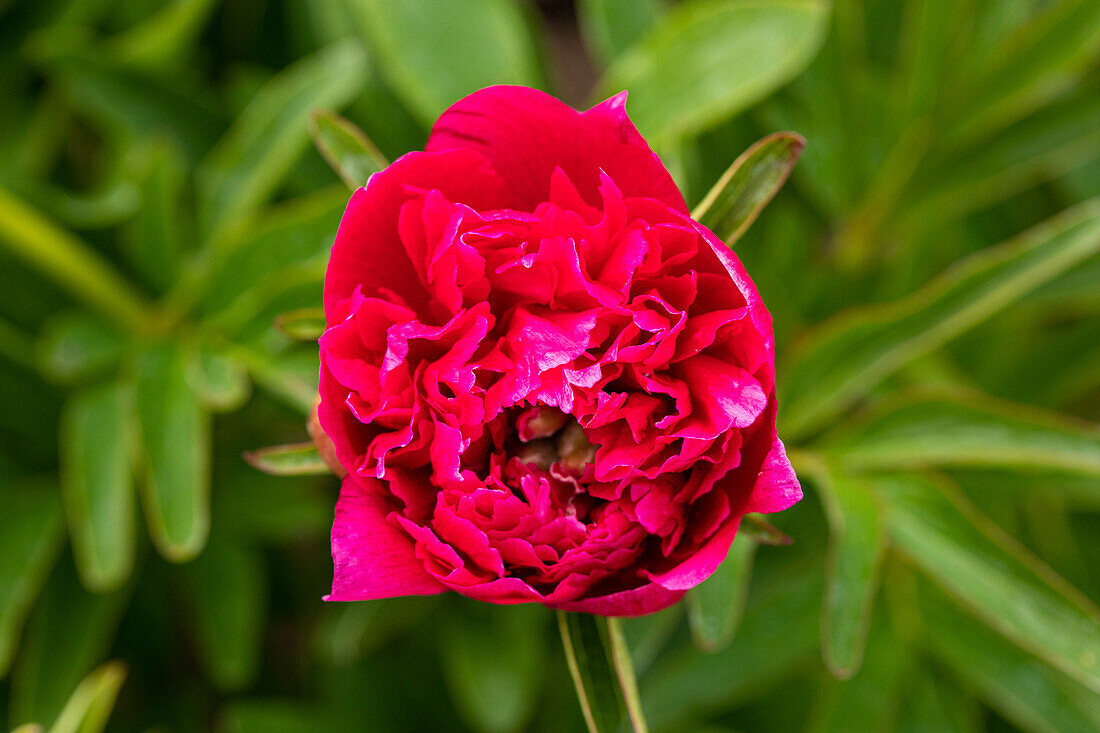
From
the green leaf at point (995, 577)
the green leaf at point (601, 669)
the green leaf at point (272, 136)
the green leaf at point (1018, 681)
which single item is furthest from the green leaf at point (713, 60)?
the green leaf at point (1018, 681)

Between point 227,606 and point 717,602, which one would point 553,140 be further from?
point 227,606

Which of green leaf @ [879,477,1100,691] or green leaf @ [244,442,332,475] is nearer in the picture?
green leaf @ [244,442,332,475]

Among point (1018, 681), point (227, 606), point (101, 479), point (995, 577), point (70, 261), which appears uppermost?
point (70, 261)

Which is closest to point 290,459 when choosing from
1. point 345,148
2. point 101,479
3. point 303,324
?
point 303,324

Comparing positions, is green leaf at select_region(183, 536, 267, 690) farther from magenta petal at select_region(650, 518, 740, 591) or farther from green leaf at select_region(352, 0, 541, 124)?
magenta petal at select_region(650, 518, 740, 591)

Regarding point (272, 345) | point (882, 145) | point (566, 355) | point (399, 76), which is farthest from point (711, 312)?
point (882, 145)

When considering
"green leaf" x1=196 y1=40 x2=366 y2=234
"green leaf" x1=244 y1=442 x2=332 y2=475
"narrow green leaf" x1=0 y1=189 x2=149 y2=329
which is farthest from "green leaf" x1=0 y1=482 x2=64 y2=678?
"green leaf" x1=244 y1=442 x2=332 y2=475

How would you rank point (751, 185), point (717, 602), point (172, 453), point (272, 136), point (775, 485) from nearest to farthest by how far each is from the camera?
point (775, 485) → point (751, 185) → point (717, 602) → point (172, 453) → point (272, 136)
